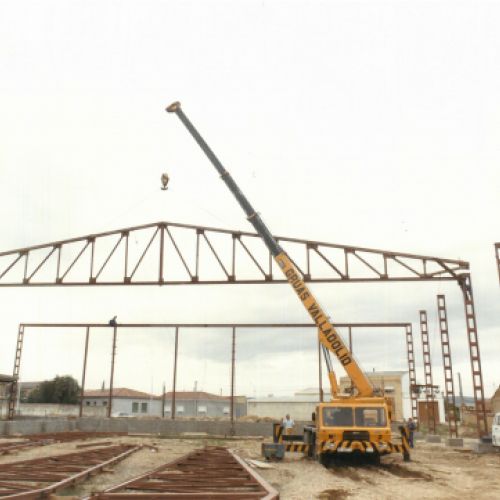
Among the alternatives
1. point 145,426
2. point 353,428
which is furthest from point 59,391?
point 353,428

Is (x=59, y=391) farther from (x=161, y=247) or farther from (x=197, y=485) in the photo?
(x=197, y=485)

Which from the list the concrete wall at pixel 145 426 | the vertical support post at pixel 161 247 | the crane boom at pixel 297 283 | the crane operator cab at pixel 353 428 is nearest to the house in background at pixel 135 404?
the concrete wall at pixel 145 426

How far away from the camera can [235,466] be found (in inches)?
480

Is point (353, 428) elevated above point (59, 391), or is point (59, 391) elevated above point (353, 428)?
point (59, 391)

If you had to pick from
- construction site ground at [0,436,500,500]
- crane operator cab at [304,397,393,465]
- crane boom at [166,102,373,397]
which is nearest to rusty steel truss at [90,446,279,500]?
construction site ground at [0,436,500,500]

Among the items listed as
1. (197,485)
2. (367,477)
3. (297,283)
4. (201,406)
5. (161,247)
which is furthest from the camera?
(201,406)

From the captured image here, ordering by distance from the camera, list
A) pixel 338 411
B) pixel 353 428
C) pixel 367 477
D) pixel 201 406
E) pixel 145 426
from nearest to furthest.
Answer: pixel 367 477
pixel 353 428
pixel 338 411
pixel 145 426
pixel 201 406

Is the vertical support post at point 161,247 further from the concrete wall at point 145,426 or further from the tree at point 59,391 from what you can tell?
the tree at point 59,391

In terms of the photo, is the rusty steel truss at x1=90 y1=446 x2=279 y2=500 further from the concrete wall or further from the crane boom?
the concrete wall

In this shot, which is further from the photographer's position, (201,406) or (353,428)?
(201,406)

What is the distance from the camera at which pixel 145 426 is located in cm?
2959

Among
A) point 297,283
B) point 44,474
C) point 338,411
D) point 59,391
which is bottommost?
point 44,474

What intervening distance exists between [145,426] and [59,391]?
3769 centimetres

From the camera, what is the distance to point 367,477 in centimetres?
1243
